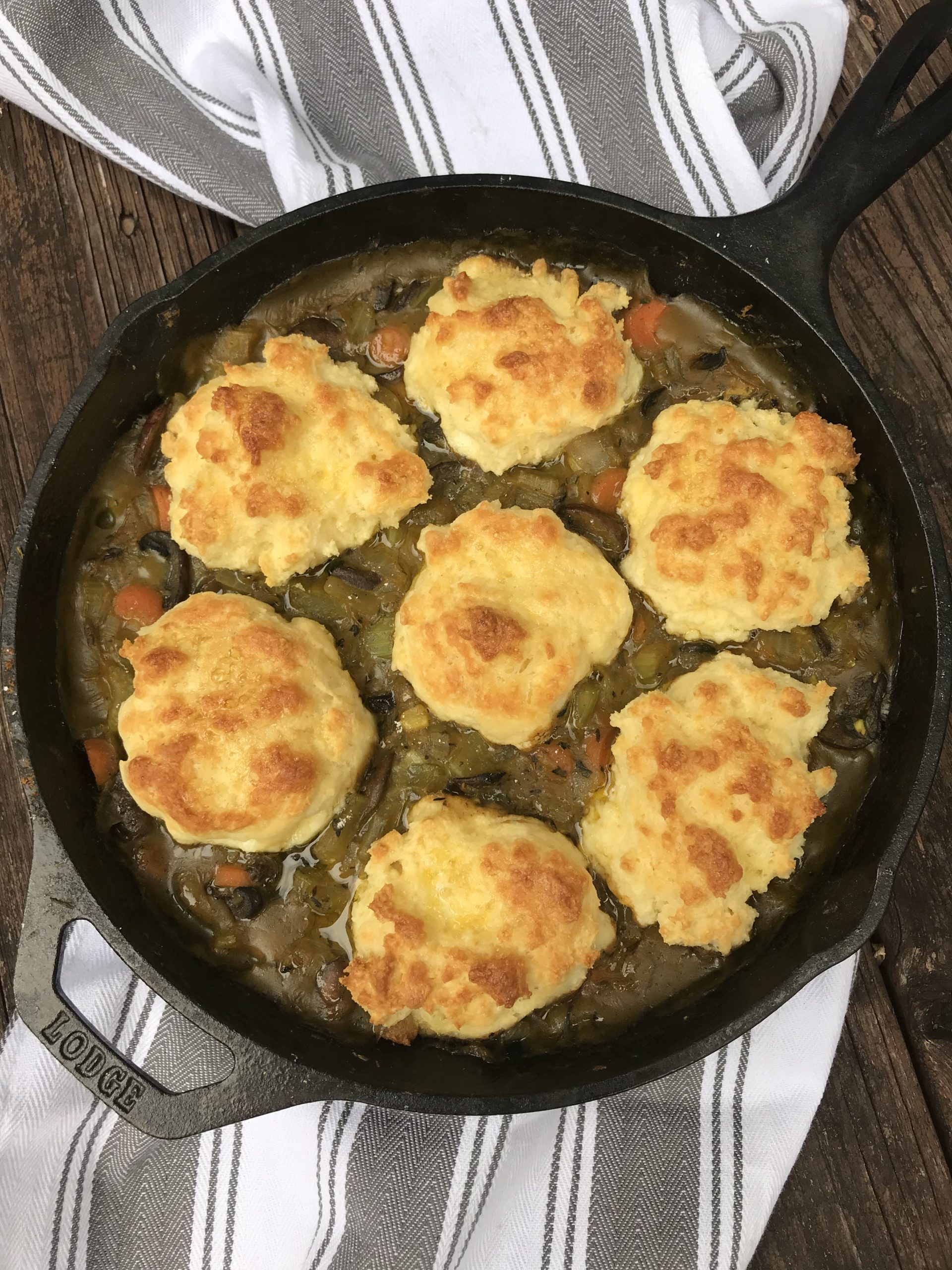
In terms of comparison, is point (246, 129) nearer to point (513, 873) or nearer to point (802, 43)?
point (802, 43)

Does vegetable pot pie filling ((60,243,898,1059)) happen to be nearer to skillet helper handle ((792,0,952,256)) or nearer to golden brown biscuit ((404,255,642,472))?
golden brown biscuit ((404,255,642,472))

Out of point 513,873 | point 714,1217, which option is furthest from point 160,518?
point 714,1217

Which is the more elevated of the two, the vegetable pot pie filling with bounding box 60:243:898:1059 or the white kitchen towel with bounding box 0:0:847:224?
the white kitchen towel with bounding box 0:0:847:224

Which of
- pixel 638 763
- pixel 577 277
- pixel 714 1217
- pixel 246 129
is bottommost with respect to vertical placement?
pixel 714 1217

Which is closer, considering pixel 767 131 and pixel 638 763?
pixel 638 763

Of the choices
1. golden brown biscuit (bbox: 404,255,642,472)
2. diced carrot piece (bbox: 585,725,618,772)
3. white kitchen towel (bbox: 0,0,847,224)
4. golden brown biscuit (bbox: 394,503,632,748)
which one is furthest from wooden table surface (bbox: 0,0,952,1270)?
golden brown biscuit (bbox: 394,503,632,748)

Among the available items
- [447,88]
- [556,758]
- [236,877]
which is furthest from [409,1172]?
[447,88]
